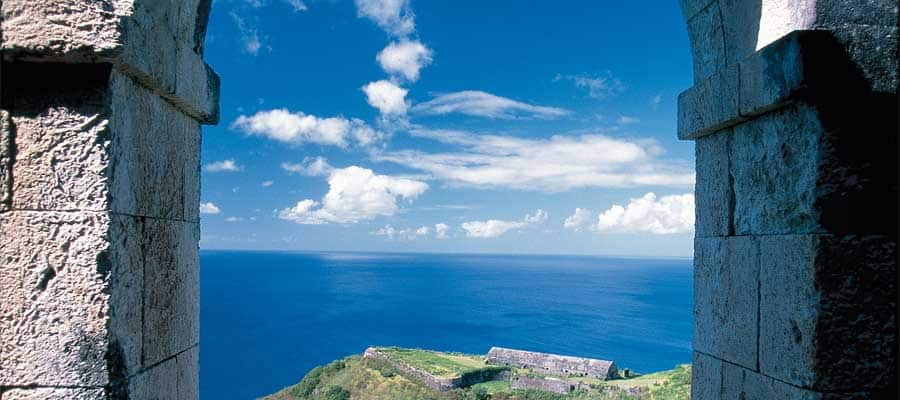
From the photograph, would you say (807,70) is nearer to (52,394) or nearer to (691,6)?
(691,6)

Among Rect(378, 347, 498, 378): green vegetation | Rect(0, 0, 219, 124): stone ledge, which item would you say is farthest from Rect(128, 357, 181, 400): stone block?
Rect(378, 347, 498, 378): green vegetation

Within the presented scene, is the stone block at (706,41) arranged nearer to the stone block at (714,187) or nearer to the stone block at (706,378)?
the stone block at (714,187)

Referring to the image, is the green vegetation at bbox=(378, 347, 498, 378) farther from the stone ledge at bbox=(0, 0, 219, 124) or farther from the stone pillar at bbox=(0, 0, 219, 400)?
the stone ledge at bbox=(0, 0, 219, 124)

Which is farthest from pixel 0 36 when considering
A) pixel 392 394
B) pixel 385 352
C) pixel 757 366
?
pixel 385 352

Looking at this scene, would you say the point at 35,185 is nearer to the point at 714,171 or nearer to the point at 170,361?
the point at 170,361

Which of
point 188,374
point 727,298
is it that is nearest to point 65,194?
point 188,374

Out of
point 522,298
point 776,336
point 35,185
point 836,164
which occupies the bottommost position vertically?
point 522,298

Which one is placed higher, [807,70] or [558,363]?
[807,70]
